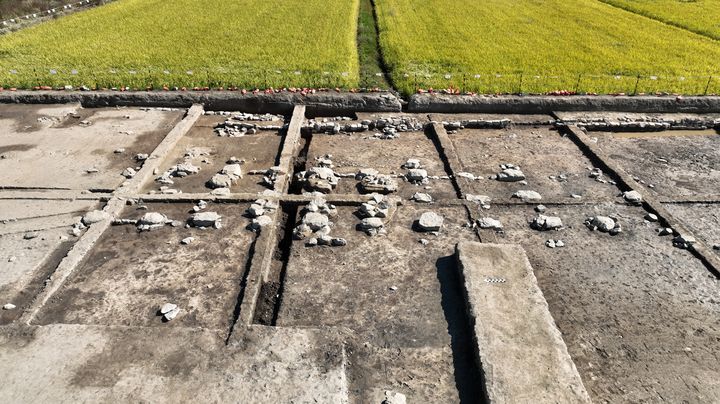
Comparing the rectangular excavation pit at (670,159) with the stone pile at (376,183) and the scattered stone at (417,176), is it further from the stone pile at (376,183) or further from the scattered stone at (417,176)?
the stone pile at (376,183)

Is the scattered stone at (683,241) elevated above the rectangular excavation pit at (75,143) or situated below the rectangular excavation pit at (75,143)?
below

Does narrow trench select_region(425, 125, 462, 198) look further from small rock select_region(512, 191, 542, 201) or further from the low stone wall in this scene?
the low stone wall

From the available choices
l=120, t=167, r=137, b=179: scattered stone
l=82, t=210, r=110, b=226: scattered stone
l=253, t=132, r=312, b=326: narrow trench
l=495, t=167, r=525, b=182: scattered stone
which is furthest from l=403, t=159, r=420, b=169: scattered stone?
l=82, t=210, r=110, b=226: scattered stone

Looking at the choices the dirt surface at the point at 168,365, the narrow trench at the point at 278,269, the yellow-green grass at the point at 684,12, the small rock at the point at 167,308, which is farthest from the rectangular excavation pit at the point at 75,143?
the yellow-green grass at the point at 684,12

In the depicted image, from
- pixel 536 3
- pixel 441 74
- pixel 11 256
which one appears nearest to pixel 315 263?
pixel 11 256

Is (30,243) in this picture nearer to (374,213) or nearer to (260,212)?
(260,212)
